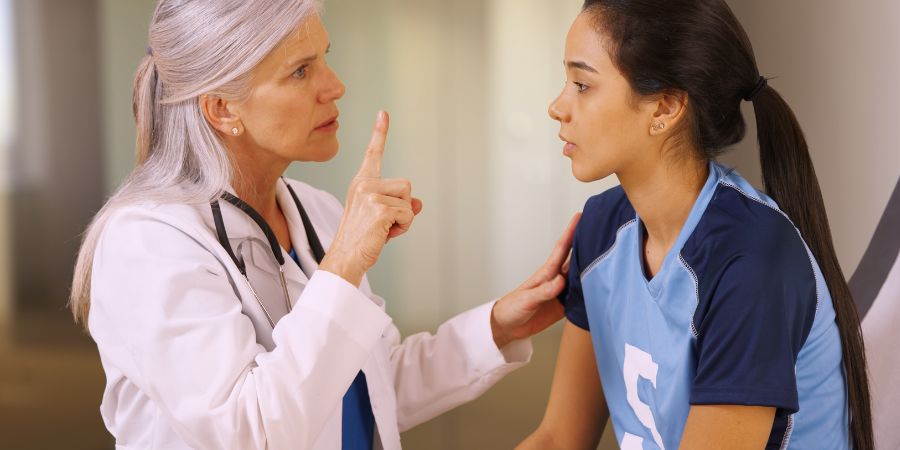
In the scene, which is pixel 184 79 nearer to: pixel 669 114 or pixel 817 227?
pixel 669 114

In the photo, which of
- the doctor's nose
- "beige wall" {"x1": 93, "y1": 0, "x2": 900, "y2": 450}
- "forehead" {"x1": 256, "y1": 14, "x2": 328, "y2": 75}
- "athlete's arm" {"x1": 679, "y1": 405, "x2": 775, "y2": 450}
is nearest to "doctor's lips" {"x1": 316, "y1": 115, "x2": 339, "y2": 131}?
"forehead" {"x1": 256, "y1": 14, "x2": 328, "y2": 75}

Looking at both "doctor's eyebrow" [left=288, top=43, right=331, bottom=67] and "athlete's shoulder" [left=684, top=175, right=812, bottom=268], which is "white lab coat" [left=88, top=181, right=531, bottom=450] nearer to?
"doctor's eyebrow" [left=288, top=43, right=331, bottom=67]

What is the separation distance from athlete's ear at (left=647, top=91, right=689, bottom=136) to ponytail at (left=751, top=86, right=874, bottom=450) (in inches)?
3.8

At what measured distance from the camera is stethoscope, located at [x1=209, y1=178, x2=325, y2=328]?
135cm

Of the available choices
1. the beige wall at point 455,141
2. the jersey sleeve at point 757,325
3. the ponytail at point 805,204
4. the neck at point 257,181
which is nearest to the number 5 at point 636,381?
the jersey sleeve at point 757,325

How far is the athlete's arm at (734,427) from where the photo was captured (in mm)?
1134

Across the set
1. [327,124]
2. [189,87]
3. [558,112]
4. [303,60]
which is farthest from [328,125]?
[558,112]

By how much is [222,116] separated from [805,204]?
32.9 inches

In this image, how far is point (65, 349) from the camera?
2.77 metres

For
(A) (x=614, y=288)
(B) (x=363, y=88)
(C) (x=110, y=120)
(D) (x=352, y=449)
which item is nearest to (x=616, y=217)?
(A) (x=614, y=288)

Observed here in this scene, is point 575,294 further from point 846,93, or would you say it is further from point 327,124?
point 846,93

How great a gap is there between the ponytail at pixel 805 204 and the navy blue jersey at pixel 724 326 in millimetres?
19

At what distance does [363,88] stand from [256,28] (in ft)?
4.59

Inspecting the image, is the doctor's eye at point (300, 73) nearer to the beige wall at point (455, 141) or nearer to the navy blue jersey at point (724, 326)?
the navy blue jersey at point (724, 326)
